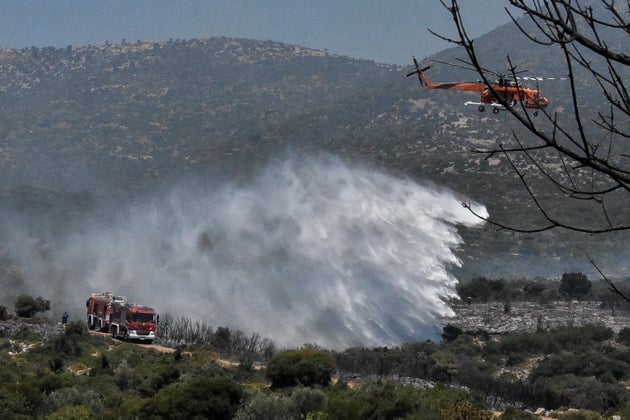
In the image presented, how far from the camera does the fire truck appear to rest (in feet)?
179

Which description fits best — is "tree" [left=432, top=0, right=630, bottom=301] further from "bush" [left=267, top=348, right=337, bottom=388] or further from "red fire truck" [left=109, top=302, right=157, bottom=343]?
"red fire truck" [left=109, top=302, right=157, bottom=343]

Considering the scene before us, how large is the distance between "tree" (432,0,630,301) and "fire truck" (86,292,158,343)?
71.2ft

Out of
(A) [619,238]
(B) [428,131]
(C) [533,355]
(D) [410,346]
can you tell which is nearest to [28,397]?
(D) [410,346]

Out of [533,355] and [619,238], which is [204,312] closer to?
[533,355]

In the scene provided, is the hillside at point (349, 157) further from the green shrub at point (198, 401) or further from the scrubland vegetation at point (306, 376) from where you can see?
the green shrub at point (198, 401)

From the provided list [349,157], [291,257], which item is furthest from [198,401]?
[349,157]

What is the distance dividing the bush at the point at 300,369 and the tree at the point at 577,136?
11207 mm

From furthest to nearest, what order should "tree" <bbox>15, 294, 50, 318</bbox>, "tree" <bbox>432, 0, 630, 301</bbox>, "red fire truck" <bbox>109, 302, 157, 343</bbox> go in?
"tree" <bbox>15, 294, 50, 318</bbox> < "red fire truck" <bbox>109, 302, 157, 343</bbox> < "tree" <bbox>432, 0, 630, 301</bbox>

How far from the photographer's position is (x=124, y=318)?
55188mm

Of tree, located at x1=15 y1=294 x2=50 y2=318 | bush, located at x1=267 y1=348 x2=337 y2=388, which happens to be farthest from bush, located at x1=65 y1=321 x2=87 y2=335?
bush, located at x1=267 y1=348 x2=337 y2=388

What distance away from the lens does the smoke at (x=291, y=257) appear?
218 feet

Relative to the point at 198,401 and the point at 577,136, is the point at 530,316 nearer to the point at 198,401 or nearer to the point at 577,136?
the point at 198,401

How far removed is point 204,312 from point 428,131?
95.3 m

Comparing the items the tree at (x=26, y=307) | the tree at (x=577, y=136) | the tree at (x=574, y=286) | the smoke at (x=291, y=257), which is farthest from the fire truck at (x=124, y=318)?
the tree at (x=574, y=286)
